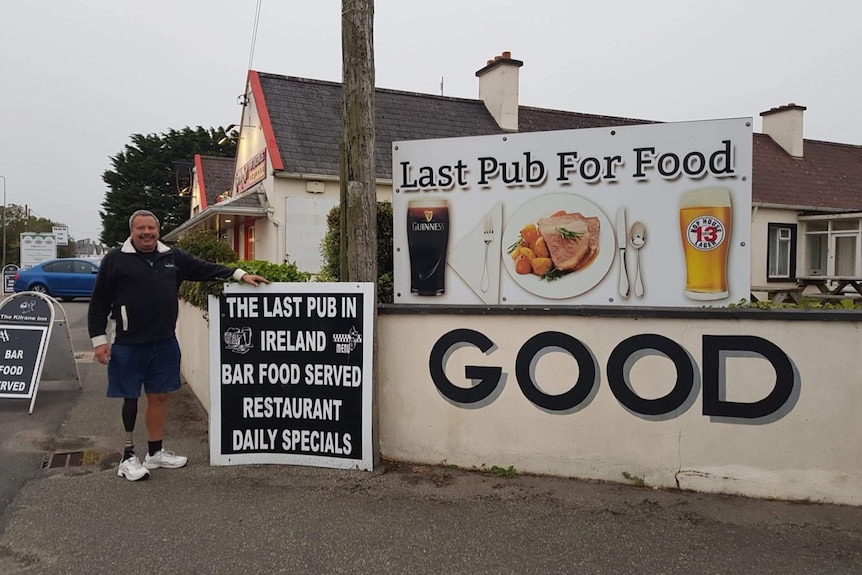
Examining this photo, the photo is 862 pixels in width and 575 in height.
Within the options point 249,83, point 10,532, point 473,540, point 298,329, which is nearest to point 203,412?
point 298,329

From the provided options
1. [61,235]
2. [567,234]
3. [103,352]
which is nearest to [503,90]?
[567,234]

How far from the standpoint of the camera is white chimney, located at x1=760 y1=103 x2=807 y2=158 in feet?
71.5

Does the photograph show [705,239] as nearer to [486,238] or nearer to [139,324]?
[486,238]

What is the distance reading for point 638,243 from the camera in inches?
196

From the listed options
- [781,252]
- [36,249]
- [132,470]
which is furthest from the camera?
[36,249]

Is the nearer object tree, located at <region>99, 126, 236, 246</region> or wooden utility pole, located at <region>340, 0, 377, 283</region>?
wooden utility pole, located at <region>340, 0, 377, 283</region>

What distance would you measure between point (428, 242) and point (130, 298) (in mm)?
2289

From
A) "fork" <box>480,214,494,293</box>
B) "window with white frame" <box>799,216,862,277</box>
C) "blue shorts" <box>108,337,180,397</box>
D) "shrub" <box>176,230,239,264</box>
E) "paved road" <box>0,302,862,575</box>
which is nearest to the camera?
"paved road" <box>0,302,862,575</box>

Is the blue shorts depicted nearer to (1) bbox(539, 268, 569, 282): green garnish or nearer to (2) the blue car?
(1) bbox(539, 268, 569, 282): green garnish

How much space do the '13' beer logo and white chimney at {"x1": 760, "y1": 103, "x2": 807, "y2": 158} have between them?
19926 millimetres

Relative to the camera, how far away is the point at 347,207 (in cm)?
514

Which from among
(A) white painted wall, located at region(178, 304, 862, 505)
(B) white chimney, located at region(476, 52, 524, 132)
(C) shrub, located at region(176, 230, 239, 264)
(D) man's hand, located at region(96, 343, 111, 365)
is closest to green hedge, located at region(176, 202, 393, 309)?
(A) white painted wall, located at region(178, 304, 862, 505)

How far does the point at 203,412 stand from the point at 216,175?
23024 millimetres

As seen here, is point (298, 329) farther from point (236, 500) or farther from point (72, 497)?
point (72, 497)
